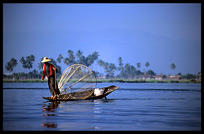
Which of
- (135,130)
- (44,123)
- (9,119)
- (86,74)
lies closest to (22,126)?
(44,123)

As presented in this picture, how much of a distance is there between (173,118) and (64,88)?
42.0 ft

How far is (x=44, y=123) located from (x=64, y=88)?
45.0ft

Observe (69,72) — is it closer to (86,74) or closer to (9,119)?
(86,74)

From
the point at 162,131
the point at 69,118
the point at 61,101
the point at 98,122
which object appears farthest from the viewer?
the point at 61,101

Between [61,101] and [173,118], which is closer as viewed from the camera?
[173,118]

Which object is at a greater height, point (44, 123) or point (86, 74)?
point (86, 74)

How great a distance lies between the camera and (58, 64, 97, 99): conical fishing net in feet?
103

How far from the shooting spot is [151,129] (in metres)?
16.2

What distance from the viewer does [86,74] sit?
32750 millimetres

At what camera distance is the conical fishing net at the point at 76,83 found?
3142cm

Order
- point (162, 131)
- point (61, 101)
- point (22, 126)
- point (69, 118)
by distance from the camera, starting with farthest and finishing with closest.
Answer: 1. point (61, 101)
2. point (69, 118)
3. point (22, 126)
4. point (162, 131)

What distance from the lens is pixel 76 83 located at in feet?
105

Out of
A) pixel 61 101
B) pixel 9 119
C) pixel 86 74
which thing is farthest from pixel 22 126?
pixel 86 74

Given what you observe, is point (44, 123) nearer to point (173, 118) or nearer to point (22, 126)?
point (22, 126)
